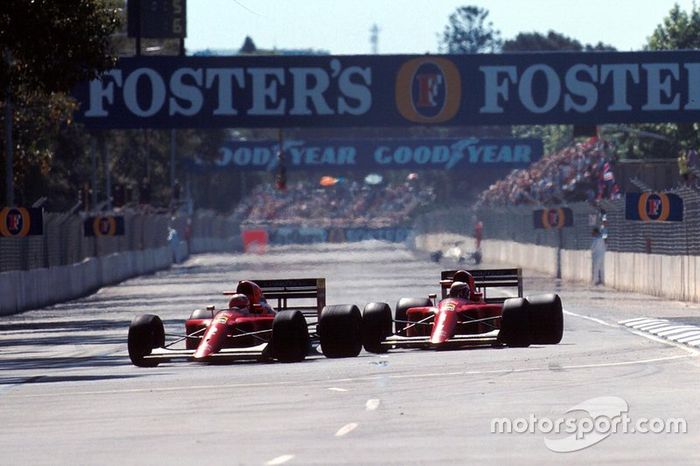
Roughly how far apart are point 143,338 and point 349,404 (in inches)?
261

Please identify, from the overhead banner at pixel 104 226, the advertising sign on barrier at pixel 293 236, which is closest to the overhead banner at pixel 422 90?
the overhead banner at pixel 104 226

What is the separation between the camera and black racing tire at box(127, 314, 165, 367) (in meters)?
24.5

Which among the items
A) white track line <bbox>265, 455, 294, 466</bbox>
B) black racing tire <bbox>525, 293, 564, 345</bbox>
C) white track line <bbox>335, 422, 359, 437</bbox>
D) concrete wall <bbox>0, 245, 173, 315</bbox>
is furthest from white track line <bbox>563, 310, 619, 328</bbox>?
white track line <bbox>265, 455, 294, 466</bbox>

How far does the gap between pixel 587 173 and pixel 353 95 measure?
1295 inches

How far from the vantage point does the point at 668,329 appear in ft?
101

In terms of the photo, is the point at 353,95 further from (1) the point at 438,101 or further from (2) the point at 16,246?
(2) the point at 16,246

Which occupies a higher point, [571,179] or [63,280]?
[571,179]

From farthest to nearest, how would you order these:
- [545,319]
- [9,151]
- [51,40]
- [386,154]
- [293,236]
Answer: [293,236] < [386,154] < [9,151] < [51,40] < [545,319]

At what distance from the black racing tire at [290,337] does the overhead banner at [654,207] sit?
2158 cm

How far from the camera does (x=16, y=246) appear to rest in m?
47.8

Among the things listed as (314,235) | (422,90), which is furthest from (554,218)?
(314,235)

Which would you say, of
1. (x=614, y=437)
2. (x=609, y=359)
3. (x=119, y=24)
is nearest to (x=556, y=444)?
(x=614, y=437)

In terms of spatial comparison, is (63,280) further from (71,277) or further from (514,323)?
(514,323)

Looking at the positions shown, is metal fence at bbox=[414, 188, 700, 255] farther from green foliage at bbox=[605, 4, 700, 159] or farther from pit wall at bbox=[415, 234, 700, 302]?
green foliage at bbox=[605, 4, 700, 159]
